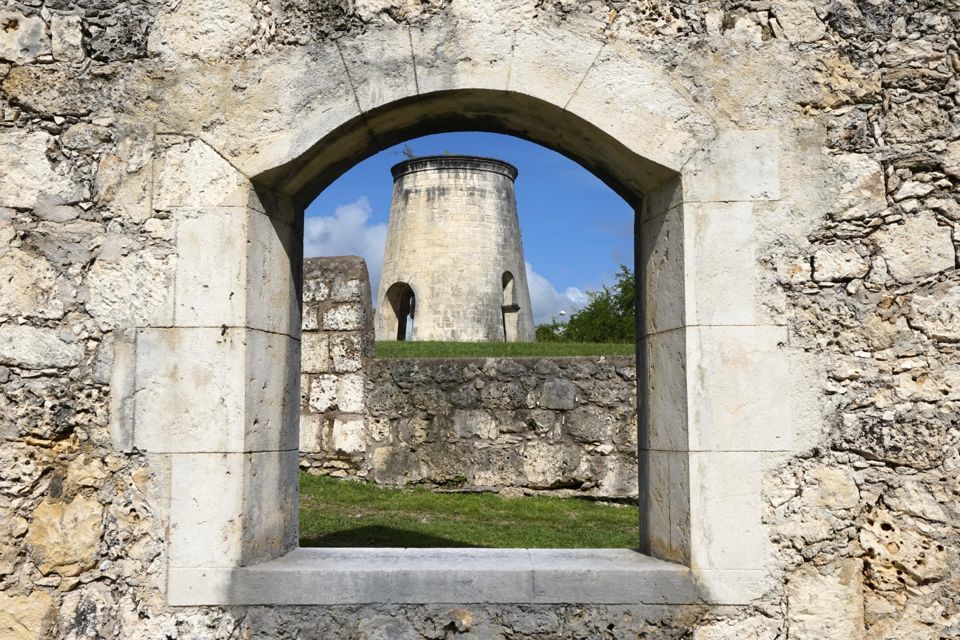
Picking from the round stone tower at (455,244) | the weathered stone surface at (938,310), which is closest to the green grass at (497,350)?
the round stone tower at (455,244)

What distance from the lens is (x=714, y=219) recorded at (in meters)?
3.08

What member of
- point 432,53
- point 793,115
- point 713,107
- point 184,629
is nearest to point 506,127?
point 432,53

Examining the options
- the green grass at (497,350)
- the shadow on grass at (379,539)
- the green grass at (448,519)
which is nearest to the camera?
the shadow on grass at (379,539)

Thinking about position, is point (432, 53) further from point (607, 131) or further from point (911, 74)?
point (911, 74)

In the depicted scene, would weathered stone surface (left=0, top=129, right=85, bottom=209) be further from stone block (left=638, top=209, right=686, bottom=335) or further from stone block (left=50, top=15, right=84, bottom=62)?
stone block (left=638, top=209, right=686, bottom=335)

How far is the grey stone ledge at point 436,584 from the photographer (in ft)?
9.75

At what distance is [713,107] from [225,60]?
1.82 m

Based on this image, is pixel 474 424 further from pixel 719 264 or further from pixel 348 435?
pixel 719 264

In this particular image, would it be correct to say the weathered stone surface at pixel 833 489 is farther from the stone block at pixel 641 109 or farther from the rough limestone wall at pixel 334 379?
the rough limestone wall at pixel 334 379

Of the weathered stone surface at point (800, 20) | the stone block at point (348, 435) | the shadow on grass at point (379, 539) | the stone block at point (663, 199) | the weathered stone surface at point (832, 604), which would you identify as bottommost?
the shadow on grass at point (379, 539)

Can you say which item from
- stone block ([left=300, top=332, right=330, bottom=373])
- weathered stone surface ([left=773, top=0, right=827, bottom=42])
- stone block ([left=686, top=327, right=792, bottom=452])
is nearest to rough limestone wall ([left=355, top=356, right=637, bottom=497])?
stone block ([left=300, top=332, right=330, bottom=373])

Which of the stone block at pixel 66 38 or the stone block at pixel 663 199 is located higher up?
the stone block at pixel 66 38

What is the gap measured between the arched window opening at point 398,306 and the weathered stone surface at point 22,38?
13.1 metres

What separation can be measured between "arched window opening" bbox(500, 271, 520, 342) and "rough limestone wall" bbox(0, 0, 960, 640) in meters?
13.6
